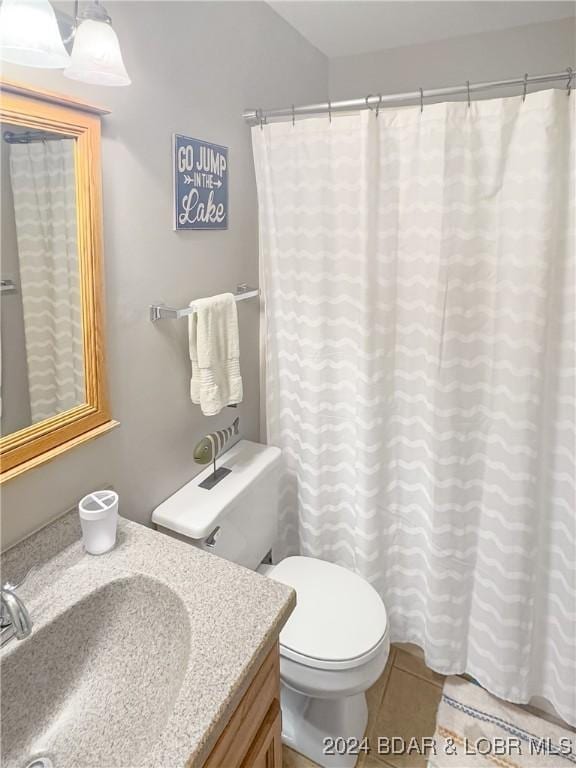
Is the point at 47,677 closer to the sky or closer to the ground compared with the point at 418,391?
closer to the ground

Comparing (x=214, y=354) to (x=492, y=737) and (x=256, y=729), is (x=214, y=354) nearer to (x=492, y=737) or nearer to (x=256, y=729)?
(x=256, y=729)

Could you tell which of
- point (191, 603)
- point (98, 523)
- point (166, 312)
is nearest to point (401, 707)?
point (191, 603)

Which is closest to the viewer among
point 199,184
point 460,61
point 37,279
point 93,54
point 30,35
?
point 30,35

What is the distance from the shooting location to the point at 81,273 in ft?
3.62

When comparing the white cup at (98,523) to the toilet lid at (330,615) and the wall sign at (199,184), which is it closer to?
the toilet lid at (330,615)

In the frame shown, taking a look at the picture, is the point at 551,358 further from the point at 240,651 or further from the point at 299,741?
the point at 299,741

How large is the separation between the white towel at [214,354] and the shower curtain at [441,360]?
29cm

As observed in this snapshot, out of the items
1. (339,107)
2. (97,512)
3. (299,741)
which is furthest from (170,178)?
(299,741)

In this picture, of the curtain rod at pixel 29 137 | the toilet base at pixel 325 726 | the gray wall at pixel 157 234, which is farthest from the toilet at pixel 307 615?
the curtain rod at pixel 29 137

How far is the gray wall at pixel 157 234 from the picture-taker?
3.74 ft

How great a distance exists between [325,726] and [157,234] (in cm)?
156

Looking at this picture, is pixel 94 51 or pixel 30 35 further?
pixel 94 51

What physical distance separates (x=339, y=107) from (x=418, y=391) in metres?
0.94

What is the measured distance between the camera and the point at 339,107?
1.48m
